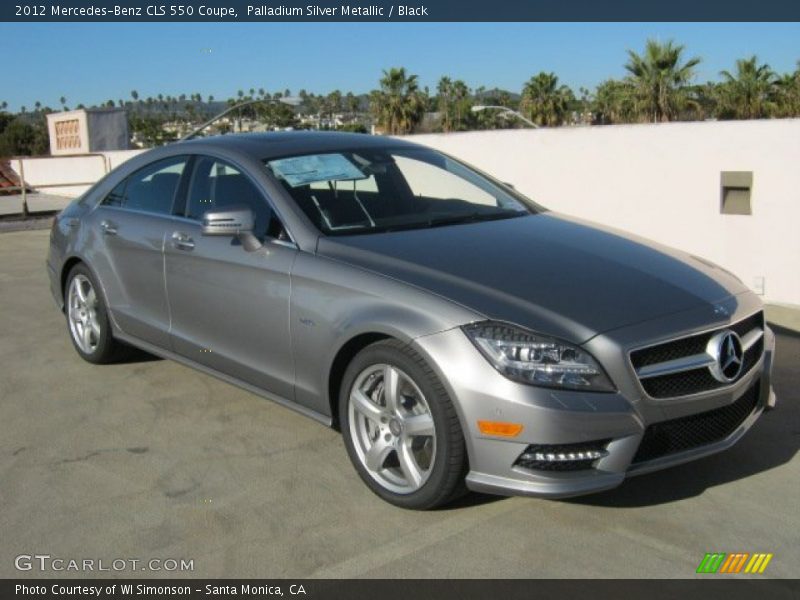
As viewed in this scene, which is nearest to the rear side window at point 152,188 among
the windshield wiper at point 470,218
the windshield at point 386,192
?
the windshield at point 386,192

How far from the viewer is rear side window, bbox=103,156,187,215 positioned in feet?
17.1

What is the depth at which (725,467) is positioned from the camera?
407 centimetres

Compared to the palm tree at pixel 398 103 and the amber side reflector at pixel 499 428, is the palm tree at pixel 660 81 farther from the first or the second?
the amber side reflector at pixel 499 428

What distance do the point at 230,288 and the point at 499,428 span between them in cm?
180

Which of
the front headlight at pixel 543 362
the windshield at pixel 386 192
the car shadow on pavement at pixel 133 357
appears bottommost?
the car shadow on pavement at pixel 133 357

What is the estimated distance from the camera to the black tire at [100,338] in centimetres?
572

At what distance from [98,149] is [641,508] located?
3081cm

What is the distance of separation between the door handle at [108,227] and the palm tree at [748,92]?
167ft

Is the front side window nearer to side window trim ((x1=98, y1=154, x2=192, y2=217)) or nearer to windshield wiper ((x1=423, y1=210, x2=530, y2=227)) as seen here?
side window trim ((x1=98, y1=154, x2=192, y2=217))

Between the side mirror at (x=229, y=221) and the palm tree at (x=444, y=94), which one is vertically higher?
the palm tree at (x=444, y=94)

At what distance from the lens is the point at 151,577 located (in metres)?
3.22

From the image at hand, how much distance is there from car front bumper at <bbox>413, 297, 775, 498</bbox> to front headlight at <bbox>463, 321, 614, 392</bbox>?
0.09 feet
